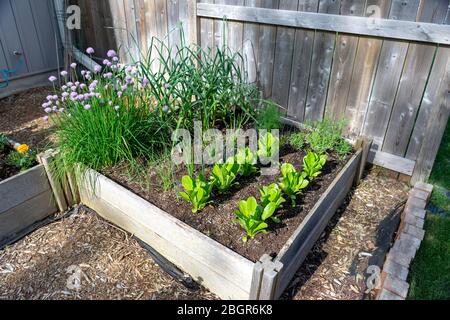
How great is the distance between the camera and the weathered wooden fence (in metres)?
2.29

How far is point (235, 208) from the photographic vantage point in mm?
2098

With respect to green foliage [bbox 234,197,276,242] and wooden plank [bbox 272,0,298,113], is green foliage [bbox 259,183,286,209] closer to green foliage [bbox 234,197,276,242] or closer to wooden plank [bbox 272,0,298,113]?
green foliage [bbox 234,197,276,242]

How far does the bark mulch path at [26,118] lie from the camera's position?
121 inches

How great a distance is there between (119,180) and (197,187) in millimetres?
644

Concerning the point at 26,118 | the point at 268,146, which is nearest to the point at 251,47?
the point at 268,146

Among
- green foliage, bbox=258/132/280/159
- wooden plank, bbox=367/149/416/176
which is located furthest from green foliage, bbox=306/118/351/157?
green foliage, bbox=258/132/280/159

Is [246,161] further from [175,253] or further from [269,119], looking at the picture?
[175,253]

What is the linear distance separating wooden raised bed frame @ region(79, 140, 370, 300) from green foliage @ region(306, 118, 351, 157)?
5.7 inches

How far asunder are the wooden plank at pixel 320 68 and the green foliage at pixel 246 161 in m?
0.94

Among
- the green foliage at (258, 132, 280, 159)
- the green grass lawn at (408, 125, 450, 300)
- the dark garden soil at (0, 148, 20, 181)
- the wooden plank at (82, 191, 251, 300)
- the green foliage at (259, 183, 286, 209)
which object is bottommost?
the green grass lawn at (408, 125, 450, 300)

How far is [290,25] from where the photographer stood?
2715 mm

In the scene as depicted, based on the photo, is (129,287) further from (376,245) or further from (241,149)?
(376,245)

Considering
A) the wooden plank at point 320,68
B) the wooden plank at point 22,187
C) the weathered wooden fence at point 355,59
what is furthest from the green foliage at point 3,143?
the wooden plank at point 320,68

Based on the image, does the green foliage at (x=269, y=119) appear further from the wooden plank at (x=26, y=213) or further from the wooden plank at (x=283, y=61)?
the wooden plank at (x=26, y=213)
